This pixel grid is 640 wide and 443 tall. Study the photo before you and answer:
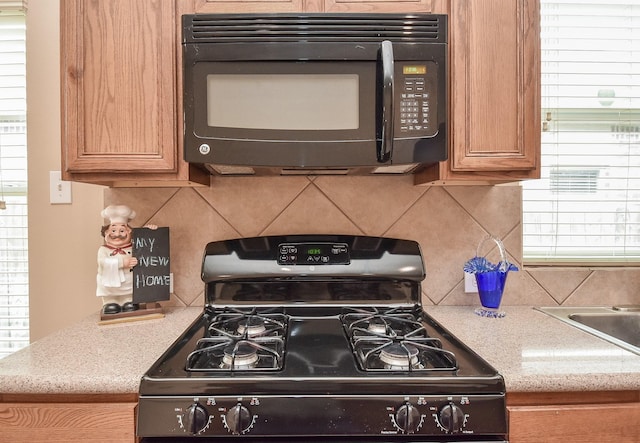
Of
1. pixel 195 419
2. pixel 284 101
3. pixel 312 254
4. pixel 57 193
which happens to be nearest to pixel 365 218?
pixel 312 254

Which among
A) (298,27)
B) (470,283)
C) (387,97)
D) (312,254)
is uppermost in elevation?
(298,27)

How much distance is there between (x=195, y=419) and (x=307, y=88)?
885 mm

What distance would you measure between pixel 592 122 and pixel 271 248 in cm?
141

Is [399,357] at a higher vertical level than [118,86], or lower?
lower

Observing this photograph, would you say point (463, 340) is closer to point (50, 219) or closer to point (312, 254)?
point (312, 254)

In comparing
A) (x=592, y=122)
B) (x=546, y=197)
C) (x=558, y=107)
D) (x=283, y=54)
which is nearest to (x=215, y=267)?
(x=283, y=54)

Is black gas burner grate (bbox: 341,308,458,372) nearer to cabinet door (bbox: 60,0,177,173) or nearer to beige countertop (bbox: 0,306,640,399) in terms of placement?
beige countertop (bbox: 0,306,640,399)

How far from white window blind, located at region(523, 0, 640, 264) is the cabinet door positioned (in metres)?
1.41

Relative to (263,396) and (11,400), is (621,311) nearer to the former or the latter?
(263,396)

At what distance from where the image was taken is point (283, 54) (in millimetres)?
1092

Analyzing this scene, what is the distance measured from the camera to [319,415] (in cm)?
80

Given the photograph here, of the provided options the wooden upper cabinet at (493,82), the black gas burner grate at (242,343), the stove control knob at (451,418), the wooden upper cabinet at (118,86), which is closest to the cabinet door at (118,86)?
the wooden upper cabinet at (118,86)

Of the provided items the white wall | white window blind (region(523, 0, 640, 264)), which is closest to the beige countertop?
the white wall

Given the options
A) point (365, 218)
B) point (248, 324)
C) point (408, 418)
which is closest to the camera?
point (408, 418)
